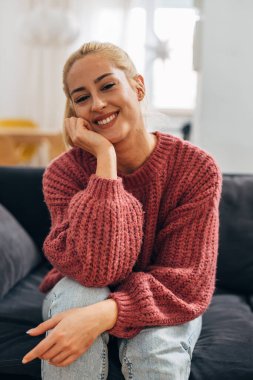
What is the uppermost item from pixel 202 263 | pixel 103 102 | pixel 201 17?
pixel 201 17

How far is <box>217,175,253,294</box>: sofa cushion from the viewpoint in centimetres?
162

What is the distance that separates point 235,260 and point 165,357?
0.64 metres

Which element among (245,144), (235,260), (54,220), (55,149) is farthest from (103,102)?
(55,149)

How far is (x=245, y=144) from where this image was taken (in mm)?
2768

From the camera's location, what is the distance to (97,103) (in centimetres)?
123

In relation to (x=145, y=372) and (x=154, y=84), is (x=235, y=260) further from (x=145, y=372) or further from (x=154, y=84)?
(x=154, y=84)

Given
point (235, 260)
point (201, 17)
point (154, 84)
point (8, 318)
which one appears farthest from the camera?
point (154, 84)

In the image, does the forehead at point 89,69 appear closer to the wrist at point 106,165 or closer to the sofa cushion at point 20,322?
the wrist at point 106,165

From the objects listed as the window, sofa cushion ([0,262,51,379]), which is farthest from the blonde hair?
the window

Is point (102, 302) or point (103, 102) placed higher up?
point (103, 102)

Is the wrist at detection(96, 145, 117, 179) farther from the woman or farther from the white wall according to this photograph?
the white wall

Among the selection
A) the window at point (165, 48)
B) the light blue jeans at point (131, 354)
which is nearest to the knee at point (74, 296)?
the light blue jeans at point (131, 354)

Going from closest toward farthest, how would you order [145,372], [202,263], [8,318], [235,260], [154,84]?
[145,372] < [202,263] < [8,318] < [235,260] < [154,84]

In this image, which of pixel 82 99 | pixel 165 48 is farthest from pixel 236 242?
pixel 165 48
